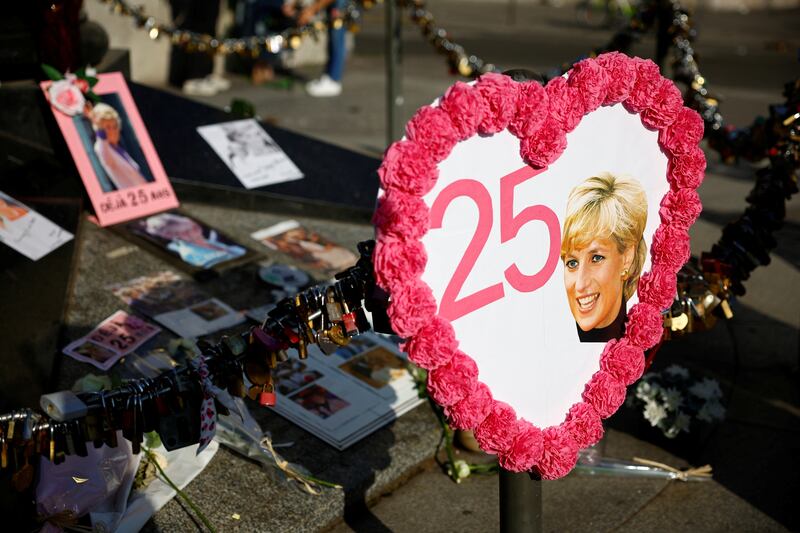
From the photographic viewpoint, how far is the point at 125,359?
11.5ft

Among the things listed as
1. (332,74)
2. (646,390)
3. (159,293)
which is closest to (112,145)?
(159,293)

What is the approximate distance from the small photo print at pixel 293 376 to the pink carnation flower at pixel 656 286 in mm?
→ 1651

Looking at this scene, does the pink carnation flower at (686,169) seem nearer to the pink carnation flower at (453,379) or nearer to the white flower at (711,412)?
the pink carnation flower at (453,379)

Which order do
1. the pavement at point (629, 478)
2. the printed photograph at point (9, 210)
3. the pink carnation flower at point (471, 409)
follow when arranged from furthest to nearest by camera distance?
the printed photograph at point (9, 210)
the pavement at point (629, 478)
the pink carnation flower at point (471, 409)

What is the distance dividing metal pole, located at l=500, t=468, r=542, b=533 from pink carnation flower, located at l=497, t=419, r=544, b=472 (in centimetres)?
12

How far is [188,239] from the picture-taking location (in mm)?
4574

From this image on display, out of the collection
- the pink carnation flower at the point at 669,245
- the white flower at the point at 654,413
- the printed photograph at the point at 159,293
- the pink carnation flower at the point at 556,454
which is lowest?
the white flower at the point at 654,413

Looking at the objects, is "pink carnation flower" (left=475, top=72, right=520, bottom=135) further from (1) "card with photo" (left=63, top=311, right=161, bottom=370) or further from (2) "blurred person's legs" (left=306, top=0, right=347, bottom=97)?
(2) "blurred person's legs" (left=306, top=0, right=347, bottom=97)

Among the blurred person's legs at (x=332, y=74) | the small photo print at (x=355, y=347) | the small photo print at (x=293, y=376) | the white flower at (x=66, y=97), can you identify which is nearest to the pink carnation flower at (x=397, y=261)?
the small photo print at (x=293, y=376)

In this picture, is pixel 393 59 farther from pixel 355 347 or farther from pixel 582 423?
pixel 582 423

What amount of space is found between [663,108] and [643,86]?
0.08 metres

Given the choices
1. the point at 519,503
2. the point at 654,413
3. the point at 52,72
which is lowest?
the point at 654,413

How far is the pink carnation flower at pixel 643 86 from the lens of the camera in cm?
204

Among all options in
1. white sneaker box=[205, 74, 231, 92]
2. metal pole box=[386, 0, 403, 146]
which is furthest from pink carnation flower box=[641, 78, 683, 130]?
white sneaker box=[205, 74, 231, 92]
